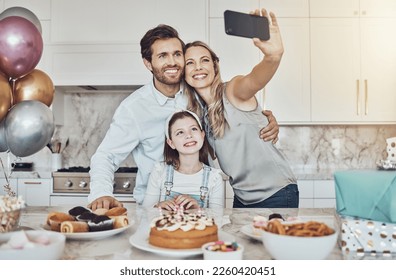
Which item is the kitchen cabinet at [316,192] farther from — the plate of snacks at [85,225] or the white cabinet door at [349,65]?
the plate of snacks at [85,225]

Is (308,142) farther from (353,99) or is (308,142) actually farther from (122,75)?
(122,75)

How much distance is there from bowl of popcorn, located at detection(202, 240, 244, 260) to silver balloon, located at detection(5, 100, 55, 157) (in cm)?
54

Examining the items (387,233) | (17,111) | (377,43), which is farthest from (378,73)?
→ (17,111)

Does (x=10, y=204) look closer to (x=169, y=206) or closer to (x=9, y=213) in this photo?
(x=9, y=213)

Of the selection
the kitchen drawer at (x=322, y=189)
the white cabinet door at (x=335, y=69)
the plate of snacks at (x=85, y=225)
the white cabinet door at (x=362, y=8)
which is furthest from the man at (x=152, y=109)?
the white cabinet door at (x=362, y=8)

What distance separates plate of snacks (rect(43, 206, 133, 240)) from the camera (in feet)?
2.05

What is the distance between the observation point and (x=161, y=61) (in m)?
1.28

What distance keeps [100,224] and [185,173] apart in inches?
23.9

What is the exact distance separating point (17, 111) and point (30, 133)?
0.06 metres

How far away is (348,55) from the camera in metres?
2.09

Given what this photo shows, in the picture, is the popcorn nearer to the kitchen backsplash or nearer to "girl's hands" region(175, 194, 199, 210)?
"girl's hands" region(175, 194, 199, 210)

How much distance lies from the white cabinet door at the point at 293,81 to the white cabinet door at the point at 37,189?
1.21 meters

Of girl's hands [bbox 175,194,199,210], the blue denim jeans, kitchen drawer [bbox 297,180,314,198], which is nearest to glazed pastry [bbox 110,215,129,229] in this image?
girl's hands [bbox 175,194,199,210]

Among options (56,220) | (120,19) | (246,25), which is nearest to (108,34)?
(120,19)
